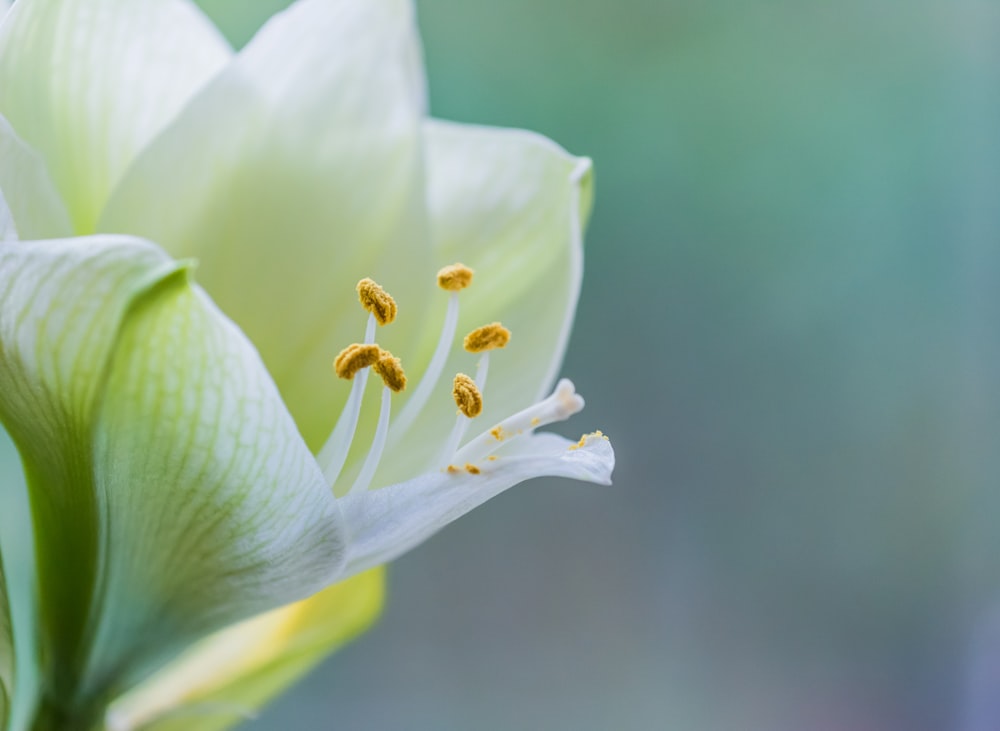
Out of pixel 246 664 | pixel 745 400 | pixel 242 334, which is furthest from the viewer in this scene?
pixel 745 400

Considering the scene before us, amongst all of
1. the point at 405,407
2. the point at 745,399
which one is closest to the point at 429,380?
the point at 405,407

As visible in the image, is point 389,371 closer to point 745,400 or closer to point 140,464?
point 140,464

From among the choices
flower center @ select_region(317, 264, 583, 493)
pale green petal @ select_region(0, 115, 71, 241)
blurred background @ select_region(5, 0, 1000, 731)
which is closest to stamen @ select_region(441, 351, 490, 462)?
flower center @ select_region(317, 264, 583, 493)

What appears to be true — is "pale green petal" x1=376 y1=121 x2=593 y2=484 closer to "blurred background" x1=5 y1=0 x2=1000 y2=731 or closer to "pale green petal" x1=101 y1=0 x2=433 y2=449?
"pale green petal" x1=101 y1=0 x2=433 y2=449

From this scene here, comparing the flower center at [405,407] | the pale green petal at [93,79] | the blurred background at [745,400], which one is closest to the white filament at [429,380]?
the flower center at [405,407]

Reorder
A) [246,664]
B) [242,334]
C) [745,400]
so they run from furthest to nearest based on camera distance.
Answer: [745,400], [246,664], [242,334]

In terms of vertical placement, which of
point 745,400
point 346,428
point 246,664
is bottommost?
point 745,400

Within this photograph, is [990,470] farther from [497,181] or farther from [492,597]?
[497,181]
